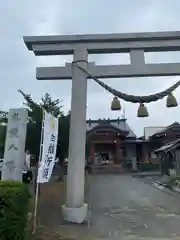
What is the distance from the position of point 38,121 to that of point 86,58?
22.7ft

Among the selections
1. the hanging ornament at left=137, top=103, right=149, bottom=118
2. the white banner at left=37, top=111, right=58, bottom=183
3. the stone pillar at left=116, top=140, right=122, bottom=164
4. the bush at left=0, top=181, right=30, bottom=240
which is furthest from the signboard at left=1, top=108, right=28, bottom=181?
the stone pillar at left=116, top=140, right=122, bottom=164

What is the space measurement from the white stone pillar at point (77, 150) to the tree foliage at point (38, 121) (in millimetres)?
6344

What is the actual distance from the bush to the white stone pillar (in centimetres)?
327

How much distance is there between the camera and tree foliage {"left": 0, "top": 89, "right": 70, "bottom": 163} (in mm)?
14861

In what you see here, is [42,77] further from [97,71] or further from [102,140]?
[102,140]

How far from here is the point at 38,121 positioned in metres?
14.8

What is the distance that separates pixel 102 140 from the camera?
120 feet

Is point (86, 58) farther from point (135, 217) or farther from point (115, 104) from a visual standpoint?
point (135, 217)

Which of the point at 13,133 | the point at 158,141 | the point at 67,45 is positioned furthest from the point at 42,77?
the point at 158,141

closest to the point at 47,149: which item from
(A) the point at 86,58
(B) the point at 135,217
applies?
(A) the point at 86,58

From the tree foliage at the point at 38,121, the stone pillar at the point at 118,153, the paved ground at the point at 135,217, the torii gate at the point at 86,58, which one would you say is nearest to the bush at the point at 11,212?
the paved ground at the point at 135,217

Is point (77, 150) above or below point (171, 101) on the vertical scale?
below

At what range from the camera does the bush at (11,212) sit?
4.22 meters

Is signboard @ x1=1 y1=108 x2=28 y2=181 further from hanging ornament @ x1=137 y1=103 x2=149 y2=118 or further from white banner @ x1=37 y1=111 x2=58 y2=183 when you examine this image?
hanging ornament @ x1=137 y1=103 x2=149 y2=118
